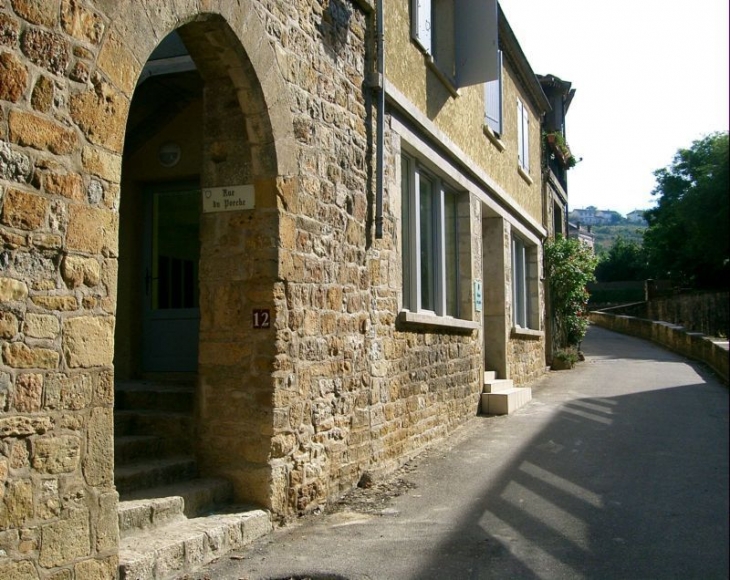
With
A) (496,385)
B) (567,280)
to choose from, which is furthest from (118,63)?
(567,280)

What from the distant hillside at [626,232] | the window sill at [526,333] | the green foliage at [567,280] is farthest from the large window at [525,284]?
the distant hillside at [626,232]

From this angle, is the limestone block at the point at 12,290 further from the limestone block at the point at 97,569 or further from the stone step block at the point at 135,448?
the stone step block at the point at 135,448

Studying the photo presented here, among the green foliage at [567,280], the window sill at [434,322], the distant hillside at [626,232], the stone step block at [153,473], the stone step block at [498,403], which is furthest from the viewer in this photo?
the green foliage at [567,280]

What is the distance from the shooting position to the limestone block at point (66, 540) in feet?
10.0

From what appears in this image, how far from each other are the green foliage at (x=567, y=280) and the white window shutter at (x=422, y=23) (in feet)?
28.4

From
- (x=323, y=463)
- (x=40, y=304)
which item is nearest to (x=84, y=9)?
(x=40, y=304)

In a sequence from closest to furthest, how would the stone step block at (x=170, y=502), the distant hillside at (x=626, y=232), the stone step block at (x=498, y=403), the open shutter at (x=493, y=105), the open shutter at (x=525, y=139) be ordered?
the stone step block at (x=170, y=502)
the distant hillside at (x=626, y=232)
the stone step block at (x=498, y=403)
the open shutter at (x=493, y=105)
the open shutter at (x=525, y=139)

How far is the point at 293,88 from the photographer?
17.1 ft

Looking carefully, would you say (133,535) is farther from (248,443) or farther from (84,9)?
(84,9)

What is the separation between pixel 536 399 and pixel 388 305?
528cm

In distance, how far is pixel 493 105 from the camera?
1151 cm

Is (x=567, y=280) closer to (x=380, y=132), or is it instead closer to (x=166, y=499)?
(x=380, y=132)

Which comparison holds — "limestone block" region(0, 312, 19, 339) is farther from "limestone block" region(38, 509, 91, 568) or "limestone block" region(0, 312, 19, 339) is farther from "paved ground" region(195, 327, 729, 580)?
"paved ground" region(195, 327, 729, 580)

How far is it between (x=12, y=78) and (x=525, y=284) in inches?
502
